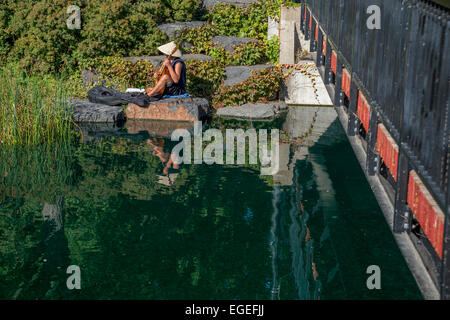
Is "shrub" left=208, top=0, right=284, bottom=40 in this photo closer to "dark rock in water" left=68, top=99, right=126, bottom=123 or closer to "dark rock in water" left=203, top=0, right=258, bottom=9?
"dark rock in water" left=203, top=0, right=258, bottom=9

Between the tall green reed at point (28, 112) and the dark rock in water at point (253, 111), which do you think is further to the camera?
the dark rock in water at point (253, 111)

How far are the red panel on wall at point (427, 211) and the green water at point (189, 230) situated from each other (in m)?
1.59

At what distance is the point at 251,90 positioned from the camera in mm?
14430

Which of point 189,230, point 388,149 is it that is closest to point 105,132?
point 189,230

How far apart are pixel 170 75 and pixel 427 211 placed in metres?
9.83

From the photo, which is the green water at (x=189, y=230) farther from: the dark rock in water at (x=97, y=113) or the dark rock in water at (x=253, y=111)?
the dark rock in water at (x=253, y=111)

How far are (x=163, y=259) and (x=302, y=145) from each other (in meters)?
5.29

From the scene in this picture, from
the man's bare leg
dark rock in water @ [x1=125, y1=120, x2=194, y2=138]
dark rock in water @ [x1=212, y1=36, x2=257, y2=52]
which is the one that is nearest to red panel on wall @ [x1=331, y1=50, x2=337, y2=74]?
dark rock in water @ [x1=125, y1=120, x2=194, y2=138]

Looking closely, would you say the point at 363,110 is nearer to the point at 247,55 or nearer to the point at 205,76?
the point at 205,76

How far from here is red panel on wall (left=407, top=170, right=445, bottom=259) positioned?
→ 393 cm

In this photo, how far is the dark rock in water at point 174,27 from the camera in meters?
16.7

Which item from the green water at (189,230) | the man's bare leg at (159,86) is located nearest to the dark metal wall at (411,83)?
the green water at (189,230)
